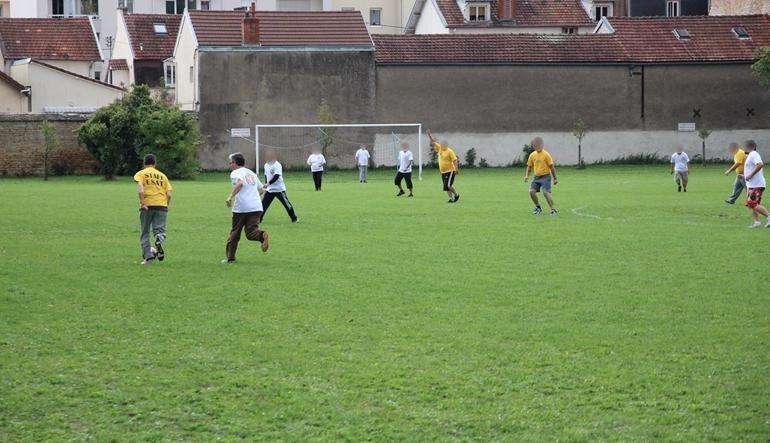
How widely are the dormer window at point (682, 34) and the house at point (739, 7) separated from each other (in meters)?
8.83

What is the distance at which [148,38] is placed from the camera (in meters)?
71.2

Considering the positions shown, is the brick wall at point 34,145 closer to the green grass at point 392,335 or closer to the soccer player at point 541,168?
the green grass at point 392,335

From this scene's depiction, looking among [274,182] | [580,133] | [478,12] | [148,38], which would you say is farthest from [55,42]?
[274,182]

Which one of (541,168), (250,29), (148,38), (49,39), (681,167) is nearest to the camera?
(541,168)

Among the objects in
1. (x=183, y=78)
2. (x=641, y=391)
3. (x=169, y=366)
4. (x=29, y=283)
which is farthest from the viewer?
(x=183, y=78)

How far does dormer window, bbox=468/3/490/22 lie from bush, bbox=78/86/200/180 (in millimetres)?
28626

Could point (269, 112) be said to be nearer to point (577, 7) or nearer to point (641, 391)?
point (577, 7)

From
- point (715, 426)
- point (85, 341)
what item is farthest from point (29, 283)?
point (715, 426)

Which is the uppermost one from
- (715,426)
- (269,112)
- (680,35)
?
(680,35)

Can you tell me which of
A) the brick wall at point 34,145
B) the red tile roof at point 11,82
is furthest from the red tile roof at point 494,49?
the red tile roof at point 11,82

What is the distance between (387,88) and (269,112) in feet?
18.7

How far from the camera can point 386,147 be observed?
53.8 metres

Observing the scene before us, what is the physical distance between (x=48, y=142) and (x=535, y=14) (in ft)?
114

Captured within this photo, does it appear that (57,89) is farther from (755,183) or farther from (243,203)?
(243,203)
